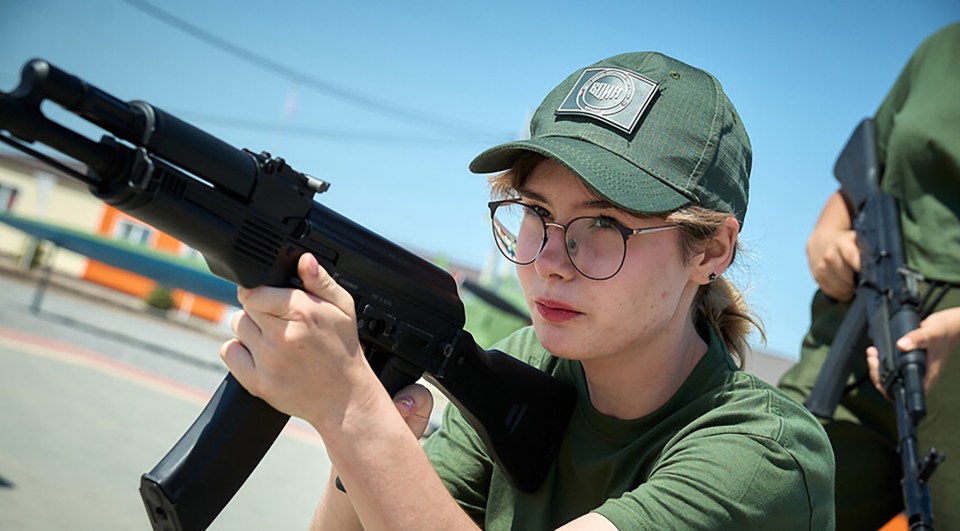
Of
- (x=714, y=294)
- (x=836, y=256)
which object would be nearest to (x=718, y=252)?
(x=714, y=294)

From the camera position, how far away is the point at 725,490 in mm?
1453

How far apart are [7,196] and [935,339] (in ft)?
131

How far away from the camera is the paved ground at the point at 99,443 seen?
173 inches

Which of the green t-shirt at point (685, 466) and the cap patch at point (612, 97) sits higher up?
the cap patch at point (612, 97)

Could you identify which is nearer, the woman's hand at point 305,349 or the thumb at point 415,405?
the woman's hand at point 305,349

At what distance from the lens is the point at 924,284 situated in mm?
2578

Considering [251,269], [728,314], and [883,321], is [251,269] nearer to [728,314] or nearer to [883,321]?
[728,314]

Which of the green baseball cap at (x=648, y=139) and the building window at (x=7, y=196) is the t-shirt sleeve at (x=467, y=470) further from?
the building window at (x=7, y=196)

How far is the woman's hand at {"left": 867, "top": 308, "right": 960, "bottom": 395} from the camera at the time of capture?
237 centimetres

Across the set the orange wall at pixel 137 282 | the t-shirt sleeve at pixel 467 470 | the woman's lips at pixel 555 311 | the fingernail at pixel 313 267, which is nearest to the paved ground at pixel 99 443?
the t-shirt sleeve at pixel 467 470

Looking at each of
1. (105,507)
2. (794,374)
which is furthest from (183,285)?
(794,374)

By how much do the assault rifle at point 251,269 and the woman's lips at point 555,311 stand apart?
11.3 inches

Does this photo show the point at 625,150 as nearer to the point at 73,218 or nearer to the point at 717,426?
the point at 717,426

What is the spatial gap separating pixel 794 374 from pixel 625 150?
1626mm
